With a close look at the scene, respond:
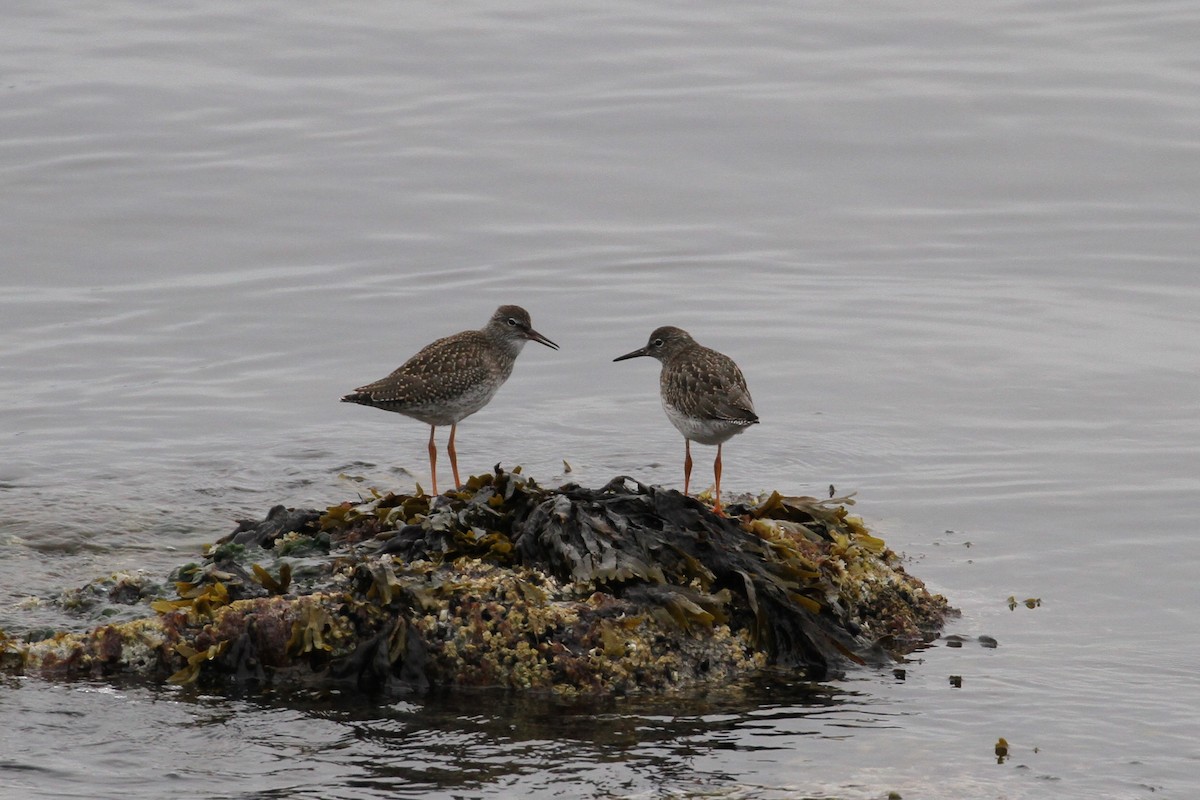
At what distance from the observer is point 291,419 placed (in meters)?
12.8

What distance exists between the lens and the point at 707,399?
9109 millimetres

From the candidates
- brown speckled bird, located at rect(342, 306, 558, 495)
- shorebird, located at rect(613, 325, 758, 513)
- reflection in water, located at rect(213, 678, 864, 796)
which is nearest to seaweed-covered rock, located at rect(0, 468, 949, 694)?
reflection in water, located at rect(213, 678, 864, 796)

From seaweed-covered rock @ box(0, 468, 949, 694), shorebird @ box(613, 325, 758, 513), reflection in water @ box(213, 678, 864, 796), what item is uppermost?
shorebird @ box(613, 325, 758, 513)

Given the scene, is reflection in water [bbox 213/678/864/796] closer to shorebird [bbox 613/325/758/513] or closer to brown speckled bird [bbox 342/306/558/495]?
shorebird [bbox 613/325/758/513]

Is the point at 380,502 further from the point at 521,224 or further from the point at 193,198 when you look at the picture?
the point at 193,198

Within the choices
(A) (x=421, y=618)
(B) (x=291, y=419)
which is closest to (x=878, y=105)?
(B) (x=291, y=419)

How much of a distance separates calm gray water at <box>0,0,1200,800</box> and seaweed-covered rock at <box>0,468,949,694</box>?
221mm

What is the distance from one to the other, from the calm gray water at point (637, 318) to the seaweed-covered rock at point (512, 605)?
0.73 ft

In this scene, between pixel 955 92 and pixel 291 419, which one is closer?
pixel 291 419

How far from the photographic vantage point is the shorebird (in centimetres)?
905

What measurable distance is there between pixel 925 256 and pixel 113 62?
42.8 feet

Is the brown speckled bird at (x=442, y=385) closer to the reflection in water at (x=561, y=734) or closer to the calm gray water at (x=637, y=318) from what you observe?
the calm gray water at (x=637, y=318)

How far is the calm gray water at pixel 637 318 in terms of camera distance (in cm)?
689

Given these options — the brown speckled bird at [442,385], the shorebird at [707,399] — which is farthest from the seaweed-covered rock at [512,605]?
the brown speckled bird at [442,385]
